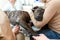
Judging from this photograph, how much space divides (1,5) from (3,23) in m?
2.62

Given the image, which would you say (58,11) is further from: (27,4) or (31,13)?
(27,4)

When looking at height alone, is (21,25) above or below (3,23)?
below

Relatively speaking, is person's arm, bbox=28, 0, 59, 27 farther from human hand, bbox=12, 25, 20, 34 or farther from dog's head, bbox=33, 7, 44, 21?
human hand, bbox=12, 25, 20, 34

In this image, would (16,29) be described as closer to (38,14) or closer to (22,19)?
(22,19)

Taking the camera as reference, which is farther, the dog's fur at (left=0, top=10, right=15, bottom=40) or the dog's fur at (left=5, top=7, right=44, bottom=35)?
the dog's fur at (left=5, top=7, right=44, bottom=35)

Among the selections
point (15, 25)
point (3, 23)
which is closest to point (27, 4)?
point (15, 25)

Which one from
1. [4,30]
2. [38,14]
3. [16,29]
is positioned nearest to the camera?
[4,30]

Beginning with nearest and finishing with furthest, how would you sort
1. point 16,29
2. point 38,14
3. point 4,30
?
point 4,30 < point 16,29 < point 38,14

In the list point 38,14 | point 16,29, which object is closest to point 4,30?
point 16,29

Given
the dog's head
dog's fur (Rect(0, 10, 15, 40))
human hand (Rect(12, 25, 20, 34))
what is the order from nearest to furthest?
dog's fur (Rect(0, 10, 15, 40)) → human hand (Rect(12, 25, 20, 34)) → the dog's head

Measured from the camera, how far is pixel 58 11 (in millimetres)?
1938

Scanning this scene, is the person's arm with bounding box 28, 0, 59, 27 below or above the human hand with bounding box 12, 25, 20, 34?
above

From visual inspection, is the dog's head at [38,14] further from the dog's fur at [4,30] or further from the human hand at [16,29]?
the dog's fur at [4,30]

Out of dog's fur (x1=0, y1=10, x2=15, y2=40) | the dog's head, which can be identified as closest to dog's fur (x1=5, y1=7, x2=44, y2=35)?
the dog's head
